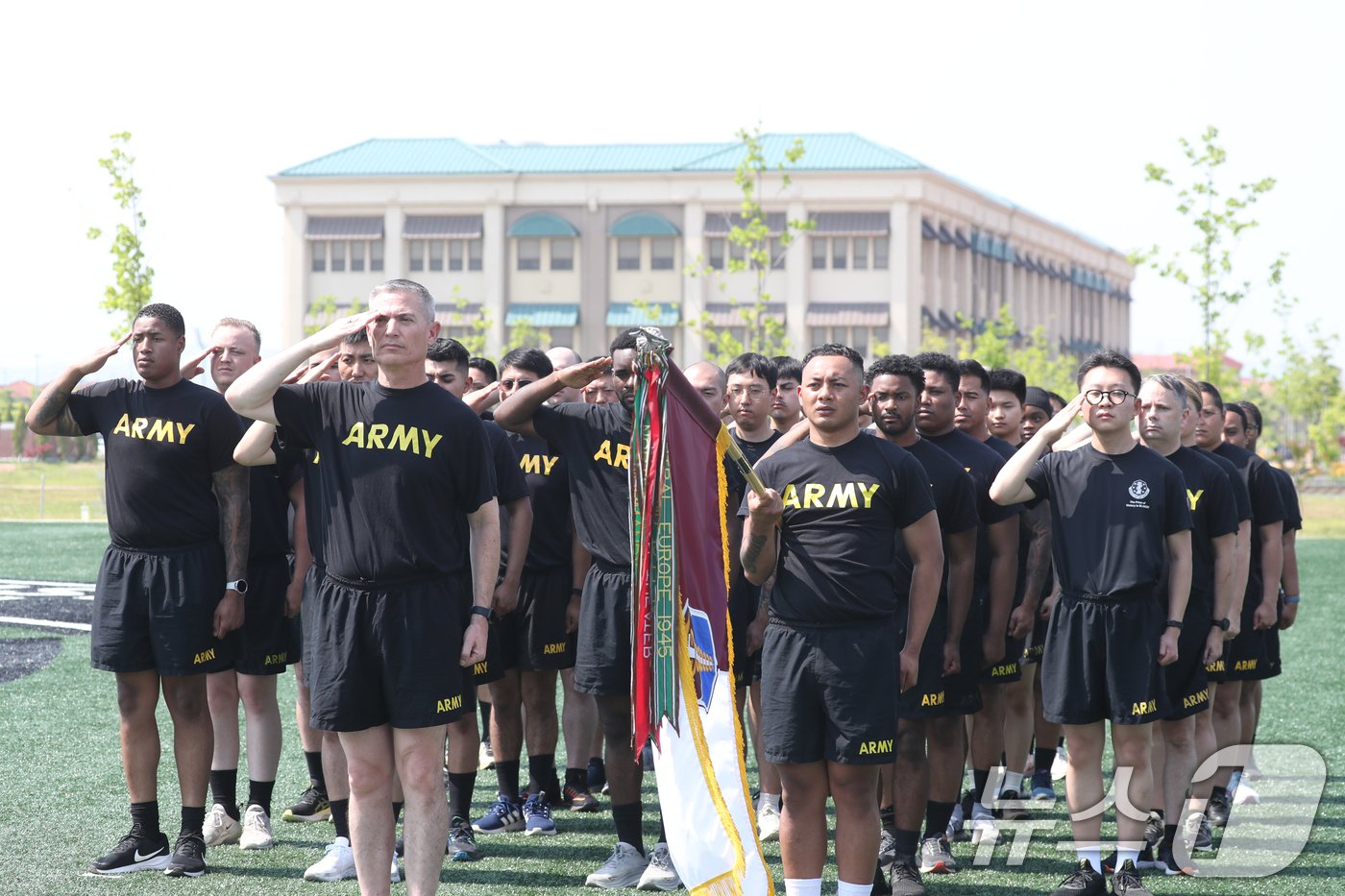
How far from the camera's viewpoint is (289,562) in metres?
7.50

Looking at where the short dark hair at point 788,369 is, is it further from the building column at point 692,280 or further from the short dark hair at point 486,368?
the building column at point 692,280

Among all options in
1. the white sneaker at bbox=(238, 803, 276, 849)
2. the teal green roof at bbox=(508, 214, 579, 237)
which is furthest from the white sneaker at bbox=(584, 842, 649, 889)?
the teal green roof at bbox=(508, 214, 579, 237)

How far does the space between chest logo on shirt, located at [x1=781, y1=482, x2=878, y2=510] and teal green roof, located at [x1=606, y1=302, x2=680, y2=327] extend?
53.5 metres

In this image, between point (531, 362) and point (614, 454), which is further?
point (531, 362)

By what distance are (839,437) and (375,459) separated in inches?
66.9

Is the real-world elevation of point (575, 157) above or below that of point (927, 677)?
above

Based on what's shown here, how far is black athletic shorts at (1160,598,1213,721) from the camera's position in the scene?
6.93m

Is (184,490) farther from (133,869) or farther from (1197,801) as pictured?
(1197,801)

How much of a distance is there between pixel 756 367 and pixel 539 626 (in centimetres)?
175

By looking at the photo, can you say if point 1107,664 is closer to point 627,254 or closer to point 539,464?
point 539,464

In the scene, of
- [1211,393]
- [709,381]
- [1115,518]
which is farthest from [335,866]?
[1211,393]

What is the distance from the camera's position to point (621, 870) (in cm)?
663

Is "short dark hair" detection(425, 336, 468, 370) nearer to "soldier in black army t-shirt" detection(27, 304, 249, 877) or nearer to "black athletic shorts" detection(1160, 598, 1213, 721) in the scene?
"soldier in black army t-shirt" detection(27, 304, 249, 877)

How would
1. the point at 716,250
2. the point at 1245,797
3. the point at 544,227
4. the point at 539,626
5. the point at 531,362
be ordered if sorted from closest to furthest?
the point at 539,626 → the point at 531,362 → the point at 1245,797 → the point at 716,250 → the point at 544,227
